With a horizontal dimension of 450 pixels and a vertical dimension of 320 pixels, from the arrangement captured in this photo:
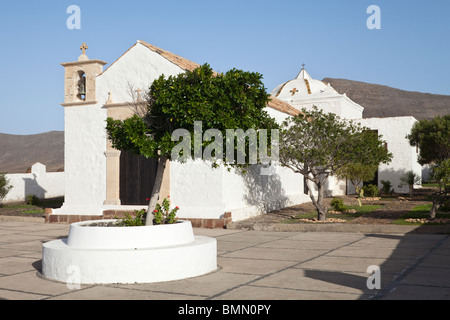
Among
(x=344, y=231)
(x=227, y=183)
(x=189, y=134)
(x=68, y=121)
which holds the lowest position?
(x=344, y=231)

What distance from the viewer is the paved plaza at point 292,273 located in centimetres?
598

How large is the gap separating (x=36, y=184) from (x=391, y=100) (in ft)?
303

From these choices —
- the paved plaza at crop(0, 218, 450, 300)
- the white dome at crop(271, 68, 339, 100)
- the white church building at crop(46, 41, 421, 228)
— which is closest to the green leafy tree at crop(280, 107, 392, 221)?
the white church building at crop(46, 41, 421, 228)

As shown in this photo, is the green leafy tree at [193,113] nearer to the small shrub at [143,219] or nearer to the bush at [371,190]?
the small shrub at [143,219]

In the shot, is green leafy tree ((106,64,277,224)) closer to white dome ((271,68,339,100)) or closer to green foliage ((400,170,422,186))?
green foliage ((400,170,422,186))

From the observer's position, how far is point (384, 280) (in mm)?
6594

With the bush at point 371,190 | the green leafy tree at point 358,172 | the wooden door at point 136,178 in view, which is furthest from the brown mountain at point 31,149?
the wooden door at point 136,178

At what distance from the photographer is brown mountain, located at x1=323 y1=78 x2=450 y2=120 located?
9512cm

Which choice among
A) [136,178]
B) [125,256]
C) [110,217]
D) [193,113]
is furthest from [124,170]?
[125,256]

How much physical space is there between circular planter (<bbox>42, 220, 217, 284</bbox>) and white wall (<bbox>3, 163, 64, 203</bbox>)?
702 inches

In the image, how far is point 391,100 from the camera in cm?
10350

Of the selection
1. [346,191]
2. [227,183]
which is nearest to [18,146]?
[346,191]
